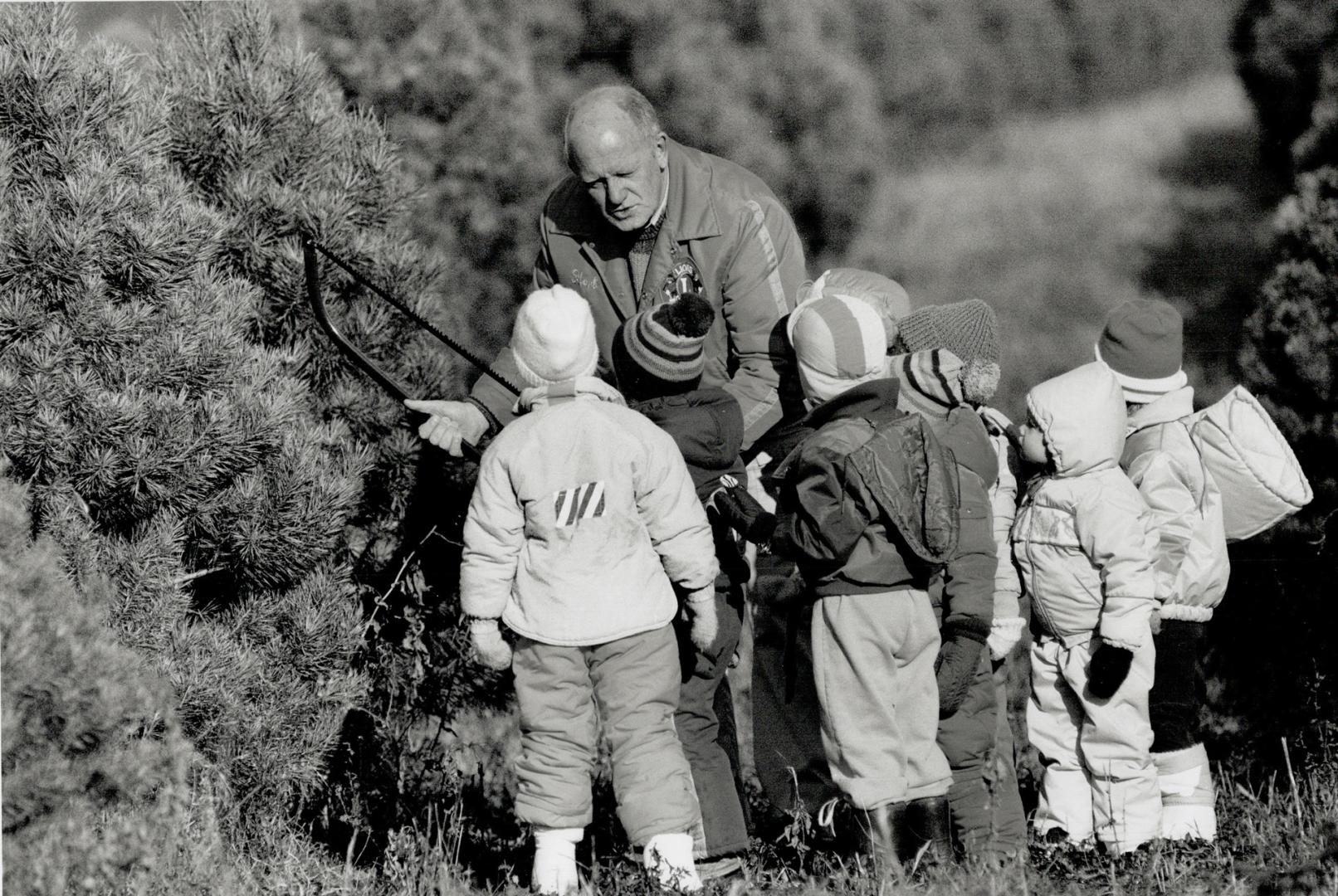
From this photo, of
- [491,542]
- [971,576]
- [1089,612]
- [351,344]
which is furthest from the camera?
[351,344]

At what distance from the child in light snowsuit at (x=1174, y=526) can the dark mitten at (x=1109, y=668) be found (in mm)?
318

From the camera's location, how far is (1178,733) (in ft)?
13.8

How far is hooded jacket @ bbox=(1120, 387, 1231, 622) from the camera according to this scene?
13.4ft

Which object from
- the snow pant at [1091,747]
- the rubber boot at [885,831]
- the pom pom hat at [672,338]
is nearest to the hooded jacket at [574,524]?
the pom pom hat at [672,338]

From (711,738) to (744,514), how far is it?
67cm

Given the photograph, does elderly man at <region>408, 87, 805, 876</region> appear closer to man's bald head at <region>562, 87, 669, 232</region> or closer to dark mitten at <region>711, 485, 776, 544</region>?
man's bald head at <region>562, 87, 669, 232</region>

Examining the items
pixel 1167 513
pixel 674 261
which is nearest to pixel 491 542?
pixel 674 261

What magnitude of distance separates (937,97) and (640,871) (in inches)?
264

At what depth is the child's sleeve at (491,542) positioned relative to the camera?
3.71m

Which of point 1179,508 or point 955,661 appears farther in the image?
point 1179,508

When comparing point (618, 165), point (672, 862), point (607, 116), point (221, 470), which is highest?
point (607, 116)

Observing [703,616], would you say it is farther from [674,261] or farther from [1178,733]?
[1178,733]

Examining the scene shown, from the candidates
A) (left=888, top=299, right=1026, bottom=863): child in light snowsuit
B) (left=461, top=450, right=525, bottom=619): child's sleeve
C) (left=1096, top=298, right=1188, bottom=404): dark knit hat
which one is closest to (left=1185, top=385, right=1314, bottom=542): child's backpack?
(left=1096, top=298, right=1188, bottom=404): dark knit hat

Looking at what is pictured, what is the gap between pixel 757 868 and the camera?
3967 millimetres
